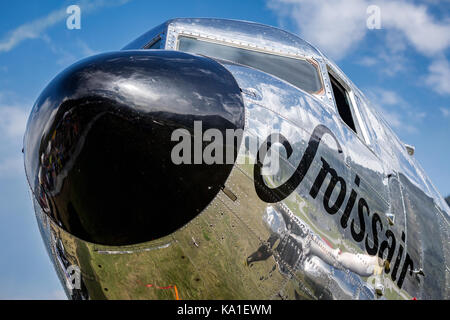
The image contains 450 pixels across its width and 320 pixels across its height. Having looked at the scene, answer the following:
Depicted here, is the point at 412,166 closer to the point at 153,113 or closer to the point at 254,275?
the point at 254,275

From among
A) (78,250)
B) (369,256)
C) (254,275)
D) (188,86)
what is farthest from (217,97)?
(369,256)

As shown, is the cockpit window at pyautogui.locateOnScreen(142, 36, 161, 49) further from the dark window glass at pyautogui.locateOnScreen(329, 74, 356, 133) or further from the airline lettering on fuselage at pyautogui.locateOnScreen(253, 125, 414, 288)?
the airline lettering on fuselage at pyautogui.locateOnScreen(253, 125, 414, 288)

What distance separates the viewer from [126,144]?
132 inches

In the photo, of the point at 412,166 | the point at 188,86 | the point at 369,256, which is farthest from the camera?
the point at 412,166

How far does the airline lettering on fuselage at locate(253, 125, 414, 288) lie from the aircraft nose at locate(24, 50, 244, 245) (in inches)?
14.5

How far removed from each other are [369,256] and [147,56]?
2.43 m

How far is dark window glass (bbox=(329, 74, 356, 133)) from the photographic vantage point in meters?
5.59

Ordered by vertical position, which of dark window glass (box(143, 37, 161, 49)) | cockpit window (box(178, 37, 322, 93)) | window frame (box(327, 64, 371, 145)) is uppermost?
dark window glass (box(143, 37, 161, 49))

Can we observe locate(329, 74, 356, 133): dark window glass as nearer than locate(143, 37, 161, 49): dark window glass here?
Yes

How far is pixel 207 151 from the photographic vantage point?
3.55m

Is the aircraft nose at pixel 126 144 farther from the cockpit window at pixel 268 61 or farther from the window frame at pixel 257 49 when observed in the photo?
the window frame at pixel 257 49

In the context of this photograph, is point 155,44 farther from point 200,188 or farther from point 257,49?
point 200,188

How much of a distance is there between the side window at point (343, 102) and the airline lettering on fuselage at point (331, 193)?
38.7 inches

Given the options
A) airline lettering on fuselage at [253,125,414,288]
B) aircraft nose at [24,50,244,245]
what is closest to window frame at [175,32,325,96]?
airline lettering on fuselage at [253,125,414,288]
